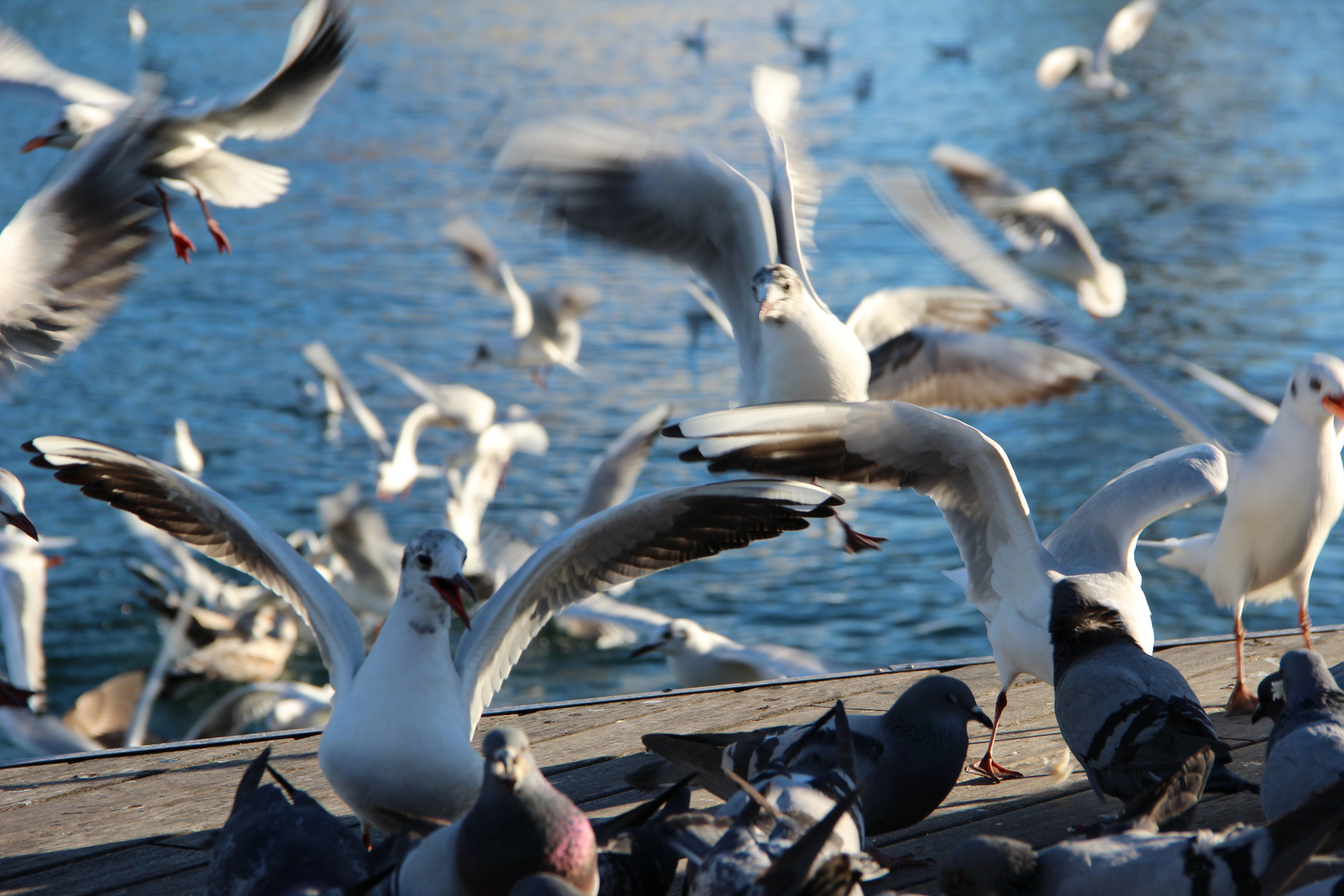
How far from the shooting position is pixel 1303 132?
2391cm

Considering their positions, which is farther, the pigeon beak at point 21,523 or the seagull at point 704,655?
the seagull at point 704,655

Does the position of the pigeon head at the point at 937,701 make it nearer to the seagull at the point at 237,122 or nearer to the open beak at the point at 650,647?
the seagull at the point at 237,122

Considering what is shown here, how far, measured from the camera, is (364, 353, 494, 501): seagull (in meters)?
9.64

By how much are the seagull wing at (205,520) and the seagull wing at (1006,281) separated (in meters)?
2.04

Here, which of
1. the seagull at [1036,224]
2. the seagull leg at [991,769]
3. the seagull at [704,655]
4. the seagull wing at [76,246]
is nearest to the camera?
the seagull leg at [991,769]

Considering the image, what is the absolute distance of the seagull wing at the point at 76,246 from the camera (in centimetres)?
395

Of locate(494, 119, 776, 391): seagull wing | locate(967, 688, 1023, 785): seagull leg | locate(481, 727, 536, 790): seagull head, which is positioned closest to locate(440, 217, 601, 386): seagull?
locate(494, 119, 776, 391): seagull wing

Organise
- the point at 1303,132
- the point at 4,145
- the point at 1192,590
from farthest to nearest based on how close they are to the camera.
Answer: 1. the point at 1303,132
2. the point at 4,145
3. the point at 1192,590

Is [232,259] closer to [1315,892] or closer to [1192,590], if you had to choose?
[1192,590]

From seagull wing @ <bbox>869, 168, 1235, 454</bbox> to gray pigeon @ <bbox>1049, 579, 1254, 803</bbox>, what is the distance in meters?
0.98

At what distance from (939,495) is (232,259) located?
15746mm

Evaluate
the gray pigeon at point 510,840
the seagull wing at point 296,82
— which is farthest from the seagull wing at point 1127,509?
the seagull wing at point 296,82

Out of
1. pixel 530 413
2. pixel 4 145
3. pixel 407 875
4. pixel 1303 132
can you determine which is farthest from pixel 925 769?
pixel 1303 132

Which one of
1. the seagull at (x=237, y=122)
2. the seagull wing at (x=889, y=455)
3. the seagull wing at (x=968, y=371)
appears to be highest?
the seagull at (x=237, y=122)
